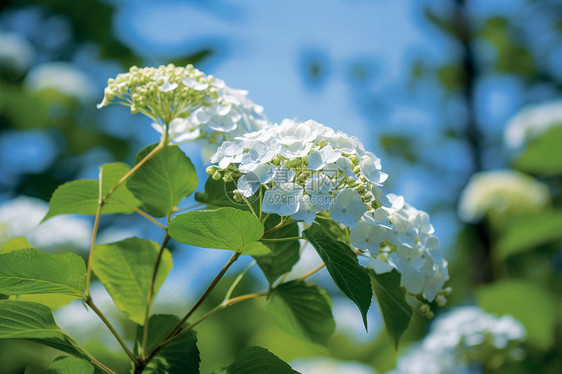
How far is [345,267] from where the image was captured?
653 mm

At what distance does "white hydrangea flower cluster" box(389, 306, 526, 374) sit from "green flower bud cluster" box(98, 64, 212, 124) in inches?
55.9

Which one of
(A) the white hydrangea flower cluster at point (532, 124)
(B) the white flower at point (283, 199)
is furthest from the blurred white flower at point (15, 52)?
(A) the white hydrangea flower cluster at point (532, 124)

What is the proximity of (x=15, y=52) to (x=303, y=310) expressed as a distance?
10.9ft

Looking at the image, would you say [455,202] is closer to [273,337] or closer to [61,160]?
[273,337]

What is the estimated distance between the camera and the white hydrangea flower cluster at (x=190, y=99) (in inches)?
33.8

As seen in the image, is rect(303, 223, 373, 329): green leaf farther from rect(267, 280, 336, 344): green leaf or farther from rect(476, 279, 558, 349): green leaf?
rect(476, 279, 558, 349): green leaf

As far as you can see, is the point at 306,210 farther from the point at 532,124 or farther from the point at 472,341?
the point at 532,124

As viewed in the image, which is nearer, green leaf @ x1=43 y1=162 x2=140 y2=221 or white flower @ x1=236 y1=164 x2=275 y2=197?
white flower @ x1=236 y1=164 x2=275 y2=197

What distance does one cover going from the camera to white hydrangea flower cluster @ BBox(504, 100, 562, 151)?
341cm

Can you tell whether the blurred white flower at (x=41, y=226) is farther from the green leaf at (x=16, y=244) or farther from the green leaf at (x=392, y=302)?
the green leaf at (x=392, y=302)

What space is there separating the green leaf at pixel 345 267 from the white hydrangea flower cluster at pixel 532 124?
313 centimetres

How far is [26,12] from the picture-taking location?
3797 mm

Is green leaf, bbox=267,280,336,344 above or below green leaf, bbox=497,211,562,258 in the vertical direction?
below

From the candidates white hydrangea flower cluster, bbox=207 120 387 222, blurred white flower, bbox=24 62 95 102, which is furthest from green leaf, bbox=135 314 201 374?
blurred white flower, bbox=24 62 95 102
